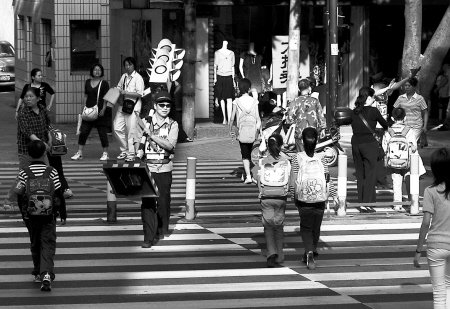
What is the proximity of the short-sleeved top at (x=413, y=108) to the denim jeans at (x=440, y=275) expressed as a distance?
11.0 meters

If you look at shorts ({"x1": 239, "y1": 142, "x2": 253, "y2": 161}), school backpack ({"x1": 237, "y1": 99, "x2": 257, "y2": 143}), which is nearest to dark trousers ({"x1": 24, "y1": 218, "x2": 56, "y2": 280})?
school backpack ({"x1": 237, "y1": 99, "x2": 257, "y2": 143})

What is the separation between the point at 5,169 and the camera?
22.3 meters

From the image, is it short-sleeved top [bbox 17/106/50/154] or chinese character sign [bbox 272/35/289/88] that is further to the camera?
chinese character sign [bbox 272/35/289/88]

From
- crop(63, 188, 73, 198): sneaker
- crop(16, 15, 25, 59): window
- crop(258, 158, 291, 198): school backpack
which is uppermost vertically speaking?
crop(16, 15, 25, 59): window

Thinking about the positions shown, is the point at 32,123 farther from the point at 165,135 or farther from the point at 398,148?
the point at 398,148

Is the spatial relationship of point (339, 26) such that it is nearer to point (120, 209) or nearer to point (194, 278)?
point (120, 209)

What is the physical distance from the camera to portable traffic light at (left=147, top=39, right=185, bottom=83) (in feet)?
69.7

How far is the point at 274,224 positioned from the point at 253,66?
55.8 ft

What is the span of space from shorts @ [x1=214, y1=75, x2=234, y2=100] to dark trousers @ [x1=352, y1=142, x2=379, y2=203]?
11989 millimetres

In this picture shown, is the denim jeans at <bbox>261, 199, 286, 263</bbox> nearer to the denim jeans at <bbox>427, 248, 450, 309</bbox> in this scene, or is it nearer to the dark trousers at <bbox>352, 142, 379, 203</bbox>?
the dark trousers at <bbox>352, 142, 379, 203</bbox>

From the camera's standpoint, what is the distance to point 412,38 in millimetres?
22500

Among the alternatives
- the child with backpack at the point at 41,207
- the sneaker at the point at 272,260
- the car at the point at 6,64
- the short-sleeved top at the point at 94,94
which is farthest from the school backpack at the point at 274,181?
the car at the point at 6,64

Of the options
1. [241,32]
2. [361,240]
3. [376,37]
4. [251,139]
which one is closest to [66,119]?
[241,32]

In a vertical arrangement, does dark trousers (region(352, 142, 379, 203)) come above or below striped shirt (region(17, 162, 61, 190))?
below
